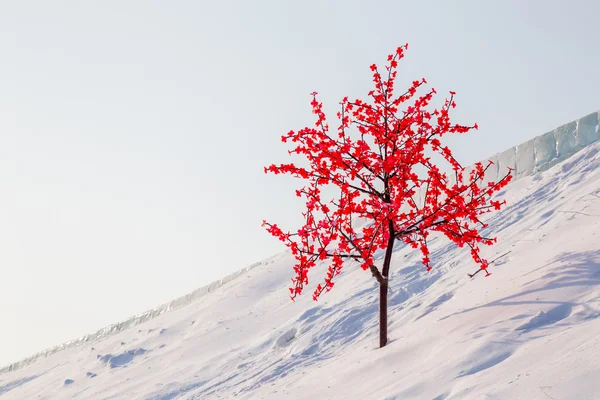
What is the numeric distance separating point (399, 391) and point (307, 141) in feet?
14.0

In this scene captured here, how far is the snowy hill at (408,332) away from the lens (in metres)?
5.78

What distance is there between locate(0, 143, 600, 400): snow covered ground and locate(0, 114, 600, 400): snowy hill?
0.03 metres

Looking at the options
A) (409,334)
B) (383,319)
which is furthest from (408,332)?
(383,319)

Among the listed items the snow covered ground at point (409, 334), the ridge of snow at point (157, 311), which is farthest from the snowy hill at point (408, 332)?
the ridge of snow at point (157, 311)

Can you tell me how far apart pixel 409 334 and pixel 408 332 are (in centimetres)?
31

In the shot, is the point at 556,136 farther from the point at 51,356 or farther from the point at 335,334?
the point at 51,356

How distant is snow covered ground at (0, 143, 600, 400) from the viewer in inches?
226

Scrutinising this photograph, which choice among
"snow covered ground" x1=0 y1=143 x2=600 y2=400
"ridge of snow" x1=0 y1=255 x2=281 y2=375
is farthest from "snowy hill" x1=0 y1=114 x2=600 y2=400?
"ridge of snow" x1=0 y1=255 x2=281 y2=375

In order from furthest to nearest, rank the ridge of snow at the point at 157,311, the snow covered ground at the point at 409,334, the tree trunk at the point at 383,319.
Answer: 1. the ridge of snow at the point at 157,311
2. the tree trunk at the point at 383,319
3. the snow covered ground at the point at 409,334

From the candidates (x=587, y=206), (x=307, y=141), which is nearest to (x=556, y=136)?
(x=587, y=206)

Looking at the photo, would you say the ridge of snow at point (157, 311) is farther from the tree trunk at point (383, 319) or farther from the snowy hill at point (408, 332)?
the tree trunk at point (383, 319)

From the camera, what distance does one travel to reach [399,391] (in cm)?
588

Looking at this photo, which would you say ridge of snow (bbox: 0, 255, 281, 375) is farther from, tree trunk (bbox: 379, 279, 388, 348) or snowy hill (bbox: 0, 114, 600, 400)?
tree trunk (bbox: 379, 279, 388, 348)

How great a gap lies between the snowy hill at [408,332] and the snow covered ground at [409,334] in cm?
3
